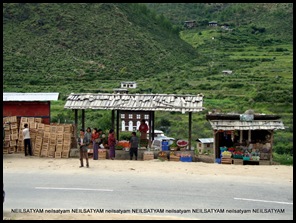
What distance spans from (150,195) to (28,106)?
27.8 ft

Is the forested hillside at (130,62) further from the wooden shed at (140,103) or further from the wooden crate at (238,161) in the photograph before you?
the wooden crate at (238,161)

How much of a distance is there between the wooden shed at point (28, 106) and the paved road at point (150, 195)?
4.16m

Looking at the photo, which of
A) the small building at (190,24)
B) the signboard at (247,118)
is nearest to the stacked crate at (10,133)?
the signboard at (247,118)

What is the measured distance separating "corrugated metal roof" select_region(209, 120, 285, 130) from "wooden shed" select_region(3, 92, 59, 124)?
6.32 m

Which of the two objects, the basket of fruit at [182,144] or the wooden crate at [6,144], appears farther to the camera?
the basket of fruit at [182,144]

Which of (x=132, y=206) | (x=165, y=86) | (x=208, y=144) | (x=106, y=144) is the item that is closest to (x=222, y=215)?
(x=132, y=206)

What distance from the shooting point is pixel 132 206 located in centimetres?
1127

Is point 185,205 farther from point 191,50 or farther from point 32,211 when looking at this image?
point 191,50

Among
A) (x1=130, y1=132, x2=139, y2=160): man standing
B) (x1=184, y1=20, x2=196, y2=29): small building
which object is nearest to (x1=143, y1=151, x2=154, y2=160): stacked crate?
(x1=130, y1=132, x2=139, y2=160): man standing

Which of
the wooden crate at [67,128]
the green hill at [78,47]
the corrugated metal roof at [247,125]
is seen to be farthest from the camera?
the green hill at [78,47]

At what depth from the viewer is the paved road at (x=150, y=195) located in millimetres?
10875

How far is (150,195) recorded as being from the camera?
40.5ft

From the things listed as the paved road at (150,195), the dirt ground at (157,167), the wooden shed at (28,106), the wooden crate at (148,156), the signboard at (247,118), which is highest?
the wooden shed at (28,106)

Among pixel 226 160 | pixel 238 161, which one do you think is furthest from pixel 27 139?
pixel 238 161
